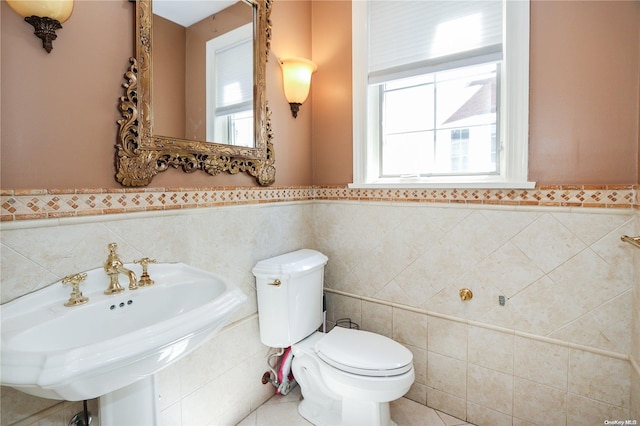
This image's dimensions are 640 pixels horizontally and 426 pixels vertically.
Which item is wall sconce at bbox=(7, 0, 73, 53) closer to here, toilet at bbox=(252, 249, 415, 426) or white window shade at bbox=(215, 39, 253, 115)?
white window shade at bbox=(215, 39, 253, 115)

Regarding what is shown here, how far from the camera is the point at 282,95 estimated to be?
192cm

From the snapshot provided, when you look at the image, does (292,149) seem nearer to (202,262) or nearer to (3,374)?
(202,262)

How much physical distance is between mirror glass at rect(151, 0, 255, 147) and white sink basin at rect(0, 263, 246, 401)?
625mm

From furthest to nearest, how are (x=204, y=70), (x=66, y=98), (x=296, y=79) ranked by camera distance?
(x=296, y=79) → (x=204, y=70) → (x=66, y=98)

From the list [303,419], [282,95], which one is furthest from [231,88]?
[303,419]

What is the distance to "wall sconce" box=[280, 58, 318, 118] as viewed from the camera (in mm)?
1850

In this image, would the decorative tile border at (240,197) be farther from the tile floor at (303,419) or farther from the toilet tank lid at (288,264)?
the tile floor at (303,419)

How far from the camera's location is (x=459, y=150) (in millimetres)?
1738

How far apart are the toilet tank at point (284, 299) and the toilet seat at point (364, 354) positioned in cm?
16

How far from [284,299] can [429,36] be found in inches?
62.1

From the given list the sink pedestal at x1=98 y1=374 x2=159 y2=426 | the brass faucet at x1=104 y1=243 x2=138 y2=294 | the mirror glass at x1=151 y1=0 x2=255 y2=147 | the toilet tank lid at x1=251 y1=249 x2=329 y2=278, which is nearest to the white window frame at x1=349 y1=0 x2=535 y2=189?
the toilet tank lid at x1=251 y1=249 x2=329 y2=278

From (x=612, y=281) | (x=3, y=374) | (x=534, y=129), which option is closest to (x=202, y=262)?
(x=3, y=374)

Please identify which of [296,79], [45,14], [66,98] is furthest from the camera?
[296,79]

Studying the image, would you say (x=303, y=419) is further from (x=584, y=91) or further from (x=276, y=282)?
(x=584, y=91)
